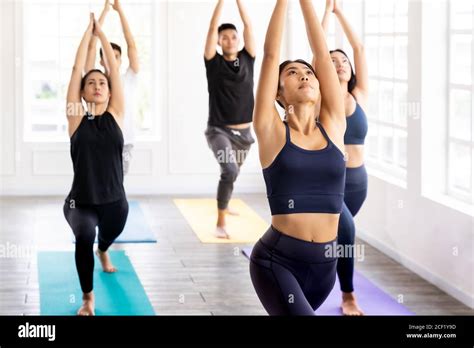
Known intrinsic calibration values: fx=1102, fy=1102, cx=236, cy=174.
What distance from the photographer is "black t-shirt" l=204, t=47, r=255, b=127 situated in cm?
648

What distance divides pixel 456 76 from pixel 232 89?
4.86ft

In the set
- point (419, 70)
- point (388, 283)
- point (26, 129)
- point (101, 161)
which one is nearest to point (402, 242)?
point (388, 283)

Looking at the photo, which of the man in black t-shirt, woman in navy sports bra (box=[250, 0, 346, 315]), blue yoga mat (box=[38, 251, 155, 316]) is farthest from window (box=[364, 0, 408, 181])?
woman in navy sports bra (box=[250, 0, 346, 315])

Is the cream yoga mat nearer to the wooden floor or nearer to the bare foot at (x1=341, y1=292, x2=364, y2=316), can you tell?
the wooden floor

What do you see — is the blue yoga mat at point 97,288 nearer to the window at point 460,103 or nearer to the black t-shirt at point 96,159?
the black t-shirt at point 96,159

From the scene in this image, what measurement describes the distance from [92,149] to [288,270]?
4.62 ft

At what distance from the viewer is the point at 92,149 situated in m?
4.71

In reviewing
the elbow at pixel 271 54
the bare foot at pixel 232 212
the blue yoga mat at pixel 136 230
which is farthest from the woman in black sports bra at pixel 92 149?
the bare foot at pixel 232 212

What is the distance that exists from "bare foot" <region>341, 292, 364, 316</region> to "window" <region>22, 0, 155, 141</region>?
314 cm

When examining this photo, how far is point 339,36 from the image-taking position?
270 inches

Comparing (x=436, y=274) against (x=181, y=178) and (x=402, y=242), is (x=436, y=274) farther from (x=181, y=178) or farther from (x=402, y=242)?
(x=181, y=178)

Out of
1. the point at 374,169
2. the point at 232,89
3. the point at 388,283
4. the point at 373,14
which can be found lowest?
the point at 388,283

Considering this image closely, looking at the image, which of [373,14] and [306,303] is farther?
[373,14]

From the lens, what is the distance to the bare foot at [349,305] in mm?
5012
